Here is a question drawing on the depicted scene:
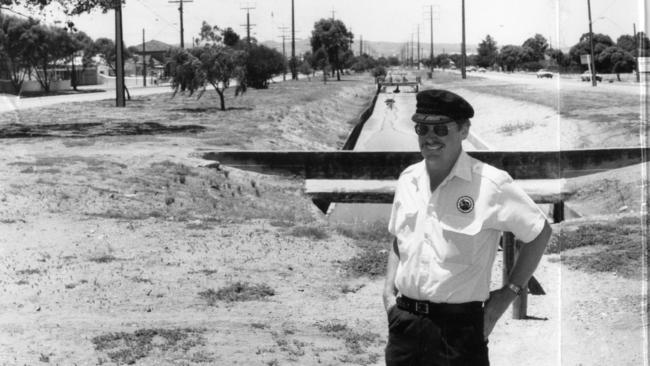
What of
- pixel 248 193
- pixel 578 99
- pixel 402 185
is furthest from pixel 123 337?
pixel 578 99

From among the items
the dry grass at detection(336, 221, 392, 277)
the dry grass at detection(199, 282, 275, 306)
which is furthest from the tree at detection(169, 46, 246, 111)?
the dry grass at detection(199, 282, 275, 306)

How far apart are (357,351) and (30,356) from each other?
2450mm

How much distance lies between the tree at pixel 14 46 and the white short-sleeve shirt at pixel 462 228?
162 ft

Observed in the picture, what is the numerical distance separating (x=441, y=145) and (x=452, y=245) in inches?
16.5

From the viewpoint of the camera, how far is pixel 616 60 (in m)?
64.6

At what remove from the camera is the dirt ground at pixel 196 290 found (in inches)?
257

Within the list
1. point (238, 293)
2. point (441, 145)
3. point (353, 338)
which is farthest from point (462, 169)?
point (238, 293)

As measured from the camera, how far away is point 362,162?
21.0 metres

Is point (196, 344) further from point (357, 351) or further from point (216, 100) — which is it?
point (216, 100)

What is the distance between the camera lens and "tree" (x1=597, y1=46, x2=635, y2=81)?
6431cm

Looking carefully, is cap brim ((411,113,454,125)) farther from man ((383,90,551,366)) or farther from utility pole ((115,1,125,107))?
utility pole ((115,1,125,107))

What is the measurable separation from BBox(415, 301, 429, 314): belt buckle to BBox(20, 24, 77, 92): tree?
51.7m

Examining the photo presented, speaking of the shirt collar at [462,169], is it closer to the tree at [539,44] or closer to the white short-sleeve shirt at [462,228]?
the white short-sleeve shirt at [462,228]

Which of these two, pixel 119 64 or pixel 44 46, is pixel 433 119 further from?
pixel 44 46
